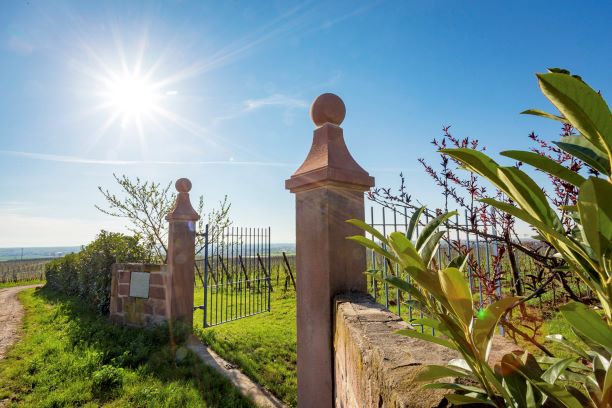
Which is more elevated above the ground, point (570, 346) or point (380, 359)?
point (570, 346)

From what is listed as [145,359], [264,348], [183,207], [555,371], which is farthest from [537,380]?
[183,207]

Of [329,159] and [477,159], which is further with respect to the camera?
[329,159]

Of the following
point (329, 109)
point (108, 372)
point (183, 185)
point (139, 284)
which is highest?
point (183, 185)

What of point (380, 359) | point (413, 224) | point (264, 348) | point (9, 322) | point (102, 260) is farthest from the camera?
point (102, 260)

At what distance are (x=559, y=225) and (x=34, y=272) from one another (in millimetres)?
38007

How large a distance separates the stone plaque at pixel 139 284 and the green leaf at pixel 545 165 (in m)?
7.37

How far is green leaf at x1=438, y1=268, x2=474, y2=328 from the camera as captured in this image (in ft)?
1.93

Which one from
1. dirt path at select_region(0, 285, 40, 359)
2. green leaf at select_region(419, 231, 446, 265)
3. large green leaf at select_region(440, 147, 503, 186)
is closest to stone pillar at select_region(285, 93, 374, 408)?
green leaf at select_region(419, 231, 446, 265)

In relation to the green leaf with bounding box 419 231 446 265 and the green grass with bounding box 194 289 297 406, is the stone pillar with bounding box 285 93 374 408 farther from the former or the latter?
the green grass with bounding box 194 289 297 406

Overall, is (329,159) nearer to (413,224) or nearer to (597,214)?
(413,224)

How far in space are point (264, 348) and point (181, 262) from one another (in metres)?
2.28

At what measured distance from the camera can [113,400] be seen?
3971 mm

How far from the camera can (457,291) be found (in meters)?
0.60

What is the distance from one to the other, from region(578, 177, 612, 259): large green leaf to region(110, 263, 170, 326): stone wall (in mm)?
6825
